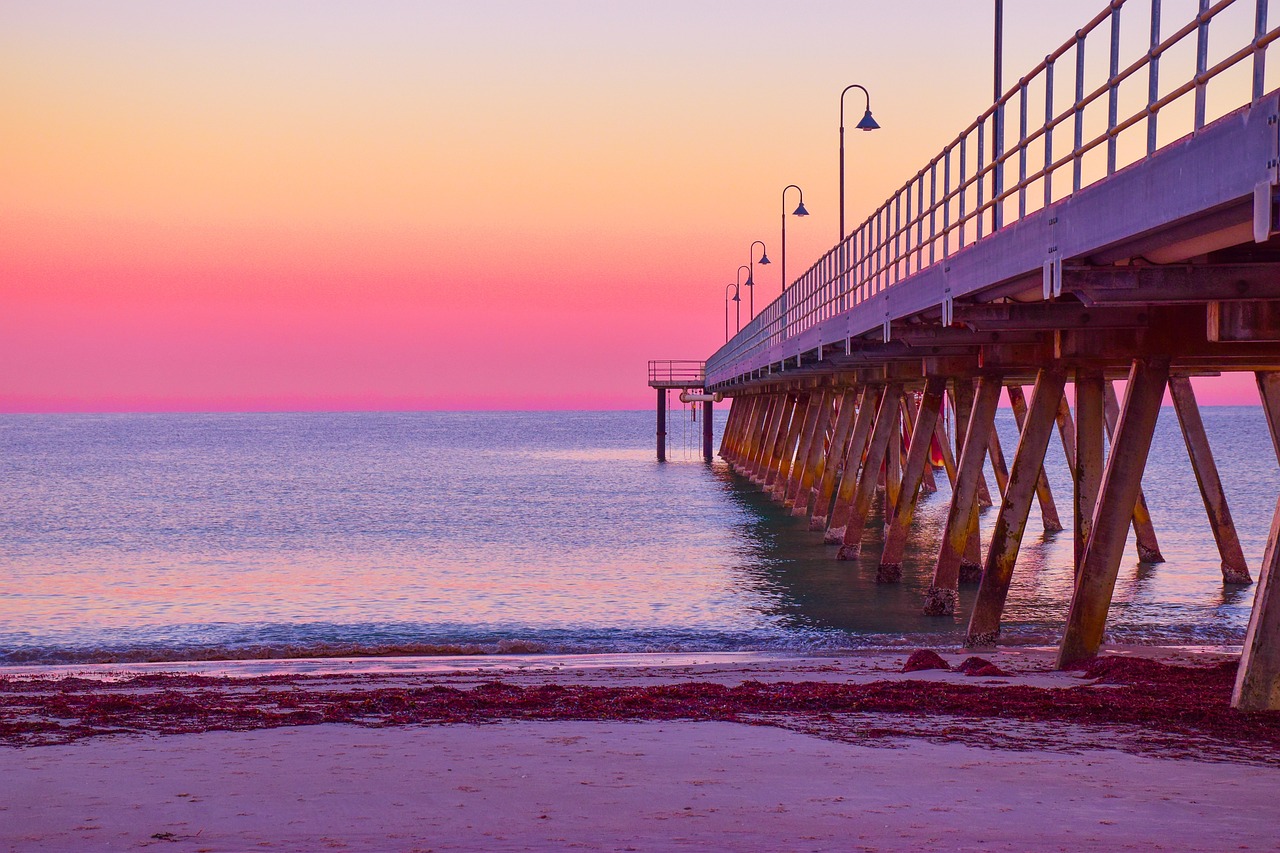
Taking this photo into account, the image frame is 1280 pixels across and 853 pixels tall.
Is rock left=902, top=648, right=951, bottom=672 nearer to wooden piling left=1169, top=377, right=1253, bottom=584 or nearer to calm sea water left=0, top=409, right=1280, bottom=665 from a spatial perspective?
calm sea water left=0, top=409, right=1280, bottom=665

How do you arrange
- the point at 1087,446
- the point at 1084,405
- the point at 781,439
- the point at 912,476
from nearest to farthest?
the point at 1084,405 → the point at 1087,446 → the point at 912,476 → the point at 781,439

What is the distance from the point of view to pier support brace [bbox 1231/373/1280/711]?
7398 mm

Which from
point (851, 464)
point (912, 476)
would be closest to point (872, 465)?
point (851, 464)

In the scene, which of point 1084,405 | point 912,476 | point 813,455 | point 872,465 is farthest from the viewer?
point 813,455

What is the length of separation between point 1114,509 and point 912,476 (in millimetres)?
7328

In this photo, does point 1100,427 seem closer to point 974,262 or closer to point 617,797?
point 974,262

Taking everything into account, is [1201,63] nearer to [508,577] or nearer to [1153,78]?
[1153,78]

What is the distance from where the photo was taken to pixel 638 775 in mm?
6625

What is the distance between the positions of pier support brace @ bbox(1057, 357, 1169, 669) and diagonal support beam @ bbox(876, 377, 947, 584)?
6.38m

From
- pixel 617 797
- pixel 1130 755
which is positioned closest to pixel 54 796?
pixel 617 797

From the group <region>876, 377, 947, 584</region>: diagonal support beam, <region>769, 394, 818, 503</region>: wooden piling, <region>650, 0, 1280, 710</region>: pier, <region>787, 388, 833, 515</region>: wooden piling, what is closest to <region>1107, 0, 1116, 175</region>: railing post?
<region>650, 0, 1280, 710</region>: pier

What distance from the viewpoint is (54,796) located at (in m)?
6.26

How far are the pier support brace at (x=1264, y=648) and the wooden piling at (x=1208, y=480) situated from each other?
9.31 metres

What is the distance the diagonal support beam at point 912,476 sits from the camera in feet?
56.5
